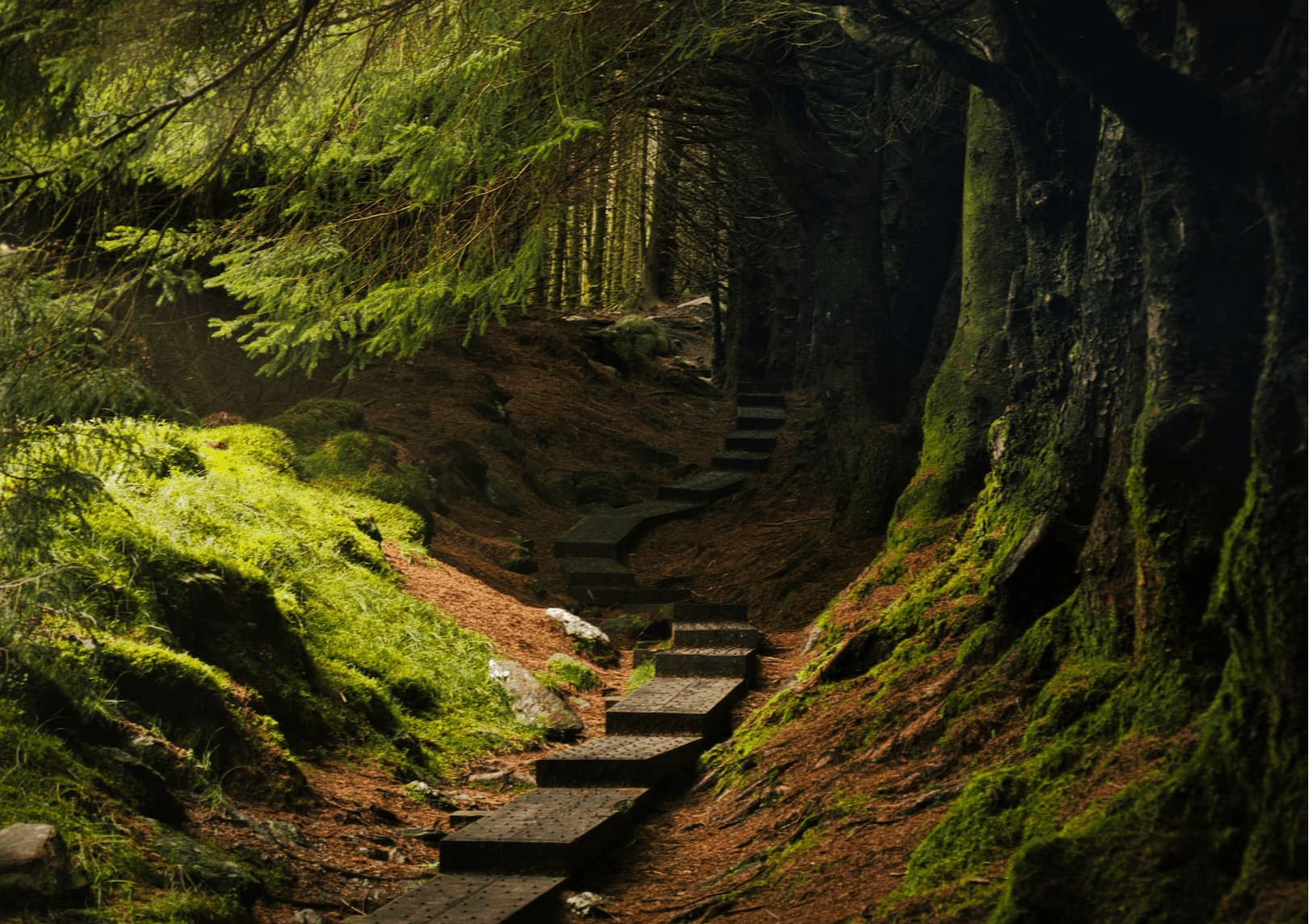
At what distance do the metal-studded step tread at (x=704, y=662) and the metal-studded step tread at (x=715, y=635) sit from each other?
51 millimetres

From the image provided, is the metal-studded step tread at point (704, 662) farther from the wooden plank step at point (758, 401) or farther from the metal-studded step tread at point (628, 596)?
the wooden plank step at point (758, 401)

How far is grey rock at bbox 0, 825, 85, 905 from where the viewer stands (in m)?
4.30

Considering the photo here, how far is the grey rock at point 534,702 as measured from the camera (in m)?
8.59

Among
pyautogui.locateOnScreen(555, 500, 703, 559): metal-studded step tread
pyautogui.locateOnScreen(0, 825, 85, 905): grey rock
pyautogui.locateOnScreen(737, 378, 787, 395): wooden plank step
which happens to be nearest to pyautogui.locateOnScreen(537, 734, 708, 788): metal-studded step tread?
pyautogui.locateOnScreen(0, 825, 85, 905): grey rock

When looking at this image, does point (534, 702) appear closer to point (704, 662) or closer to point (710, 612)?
point (704, 662)

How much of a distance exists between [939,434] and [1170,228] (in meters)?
4.08

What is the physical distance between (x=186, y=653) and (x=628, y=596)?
6007 millimetres

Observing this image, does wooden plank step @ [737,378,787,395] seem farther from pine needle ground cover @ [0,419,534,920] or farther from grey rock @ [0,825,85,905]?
grey rock @ [0,825,85,905]

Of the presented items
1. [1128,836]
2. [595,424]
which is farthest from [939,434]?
[595,424]

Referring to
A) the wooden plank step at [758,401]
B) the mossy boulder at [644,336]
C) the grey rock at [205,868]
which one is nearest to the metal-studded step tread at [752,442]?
the wooden plank step at [758,401]

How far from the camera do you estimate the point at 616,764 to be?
6871 millimetres

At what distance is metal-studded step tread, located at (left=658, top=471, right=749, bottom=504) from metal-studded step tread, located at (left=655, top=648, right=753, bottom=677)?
6246mm

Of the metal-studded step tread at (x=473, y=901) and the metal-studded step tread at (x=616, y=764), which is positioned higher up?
the metal-studded step tread at (x=616, y=764)

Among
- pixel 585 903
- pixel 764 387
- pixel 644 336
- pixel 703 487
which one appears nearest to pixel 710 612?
pixel 585 903
